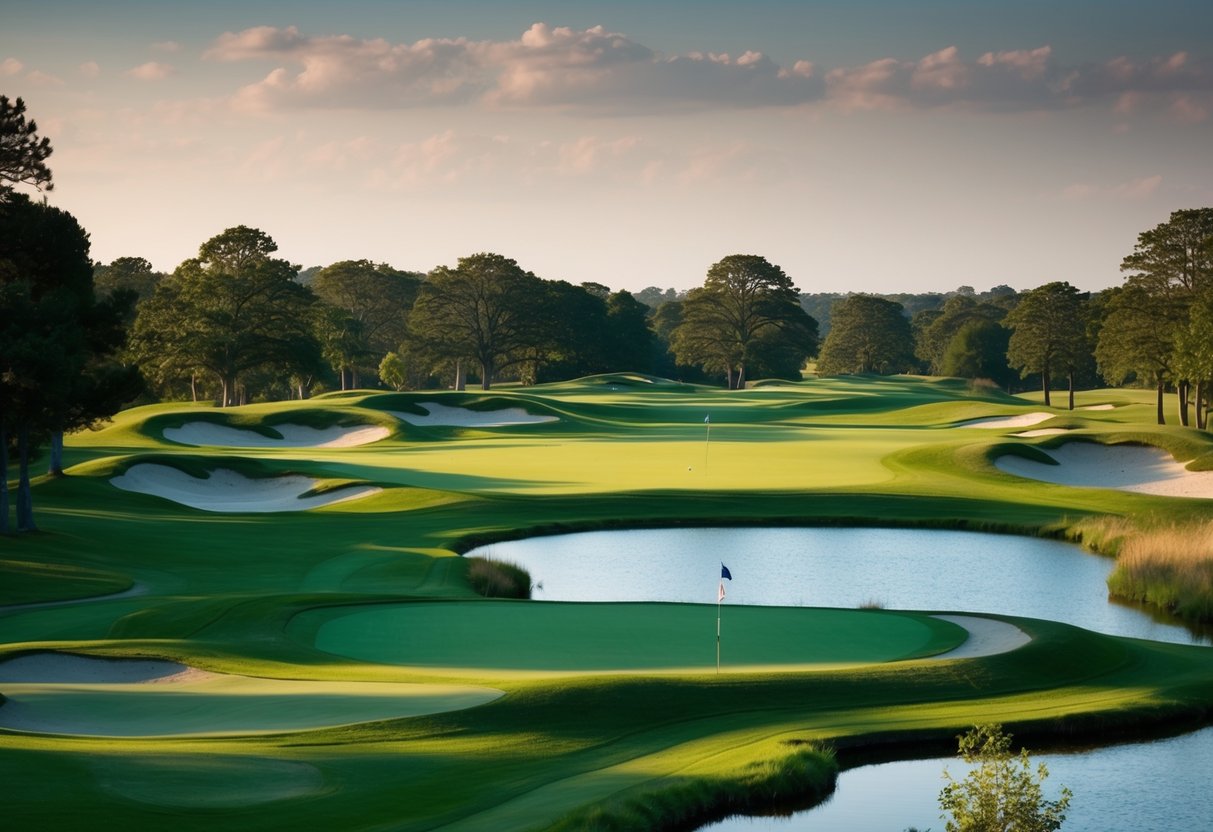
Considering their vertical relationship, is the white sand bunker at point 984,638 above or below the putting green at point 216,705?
below

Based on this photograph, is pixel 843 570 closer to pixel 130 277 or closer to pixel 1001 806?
pixel 1001 806

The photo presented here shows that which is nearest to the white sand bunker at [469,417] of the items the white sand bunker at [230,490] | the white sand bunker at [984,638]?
the white sand bunker at [230,490]

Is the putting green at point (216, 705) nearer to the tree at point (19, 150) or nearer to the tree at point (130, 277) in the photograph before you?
the tree at point (19, 150)

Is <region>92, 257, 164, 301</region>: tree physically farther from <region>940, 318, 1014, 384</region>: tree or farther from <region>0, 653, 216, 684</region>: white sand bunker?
<region>0, 653, 216, 684</region>: white sand bunker

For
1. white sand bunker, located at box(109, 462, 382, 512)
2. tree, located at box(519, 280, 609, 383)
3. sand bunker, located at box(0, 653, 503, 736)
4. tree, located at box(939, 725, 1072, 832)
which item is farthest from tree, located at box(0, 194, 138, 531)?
tree, located at box(519, 280, 609, 383)

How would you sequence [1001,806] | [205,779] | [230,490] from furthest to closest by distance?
1. [230,490]
2. [205,779]
3. [1001,806]

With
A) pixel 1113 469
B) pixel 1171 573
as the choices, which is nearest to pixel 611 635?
pixel 1171 573

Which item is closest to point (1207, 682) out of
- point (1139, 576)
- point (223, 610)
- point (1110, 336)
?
point (1139, 576)
